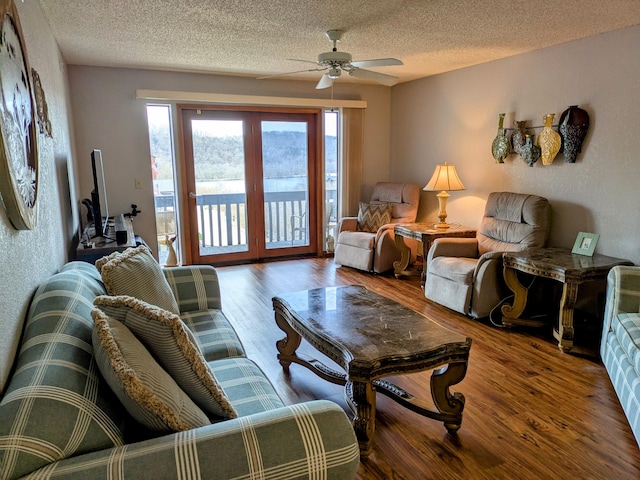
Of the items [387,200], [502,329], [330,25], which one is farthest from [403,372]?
[387,200]

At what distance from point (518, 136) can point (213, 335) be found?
10.9 ft

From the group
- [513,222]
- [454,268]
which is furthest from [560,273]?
[513,222]

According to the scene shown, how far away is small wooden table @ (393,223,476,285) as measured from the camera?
14.3ft

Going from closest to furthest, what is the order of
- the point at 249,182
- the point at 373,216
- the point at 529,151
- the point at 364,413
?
the point at 364,413 < the point at 529,151 < the point at 373,216 < the point at 249,182

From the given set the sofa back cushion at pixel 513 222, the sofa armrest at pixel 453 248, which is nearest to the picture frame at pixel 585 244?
the sofa back cushion at pixel 513 222

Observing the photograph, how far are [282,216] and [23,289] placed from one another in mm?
4347

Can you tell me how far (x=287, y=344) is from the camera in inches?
107

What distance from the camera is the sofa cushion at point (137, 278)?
1974 millimetres

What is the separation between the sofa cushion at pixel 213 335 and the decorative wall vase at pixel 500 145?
3.11 metres

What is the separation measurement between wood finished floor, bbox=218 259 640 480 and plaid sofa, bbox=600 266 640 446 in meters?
0.16

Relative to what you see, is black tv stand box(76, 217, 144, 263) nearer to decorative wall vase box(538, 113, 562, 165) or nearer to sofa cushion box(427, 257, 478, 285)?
sofa cushion box(427, 257, 478, 285)

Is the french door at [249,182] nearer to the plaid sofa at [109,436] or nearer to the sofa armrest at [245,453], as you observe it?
the plaid sofa at [109,436]

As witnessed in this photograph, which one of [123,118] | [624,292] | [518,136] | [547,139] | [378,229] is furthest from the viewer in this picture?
[378,229]

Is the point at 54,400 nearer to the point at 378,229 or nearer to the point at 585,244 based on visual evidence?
the point at 585,244
